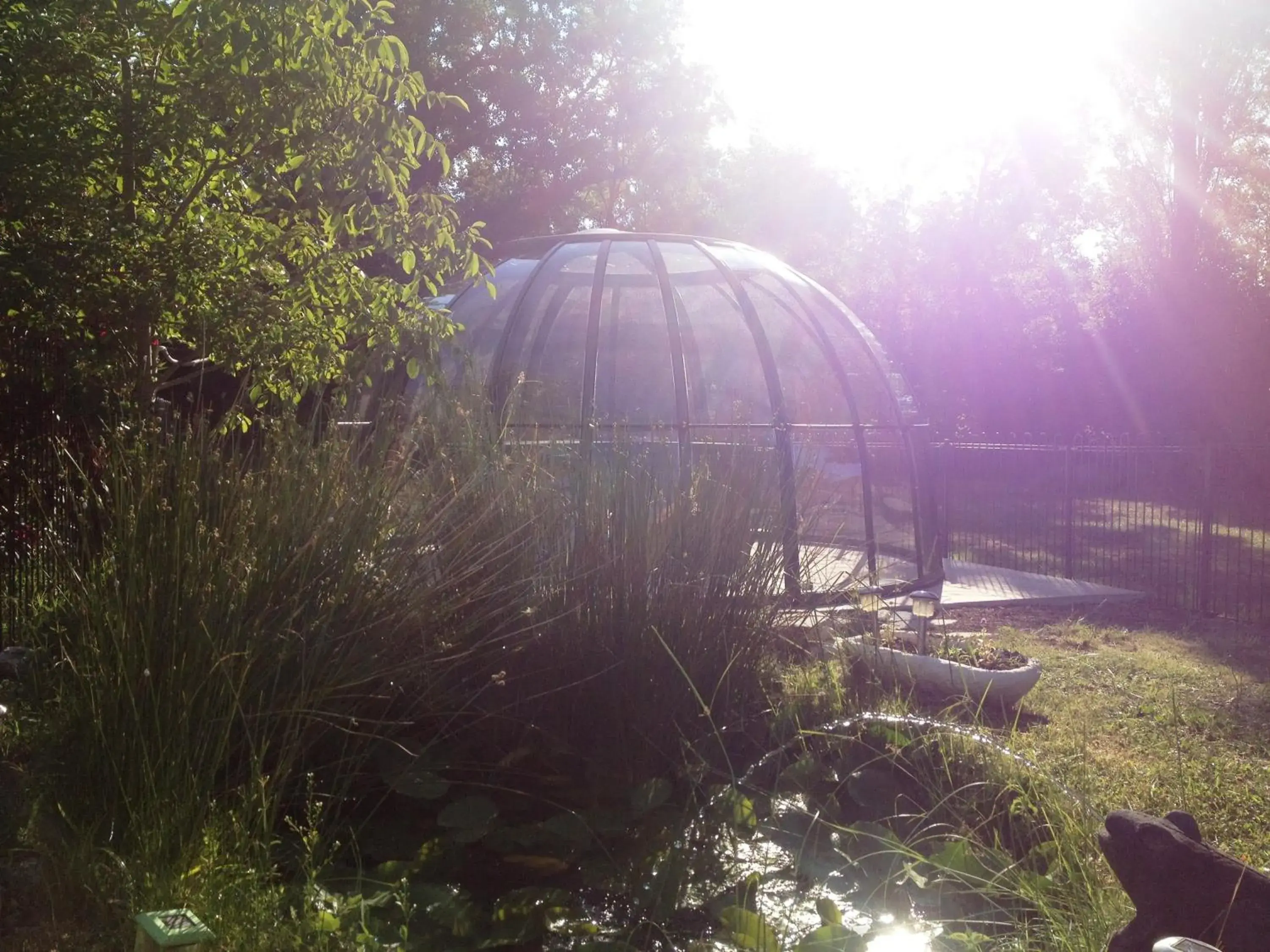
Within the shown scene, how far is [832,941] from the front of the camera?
10.2 feet

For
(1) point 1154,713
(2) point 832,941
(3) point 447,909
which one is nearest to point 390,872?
(3) point 447,909

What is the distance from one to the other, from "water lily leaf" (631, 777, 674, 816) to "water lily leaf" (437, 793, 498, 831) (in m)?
0.48

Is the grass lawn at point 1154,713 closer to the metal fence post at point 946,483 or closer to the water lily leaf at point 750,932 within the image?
the water lily leaf at point 750,932

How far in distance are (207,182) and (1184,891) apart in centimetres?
503

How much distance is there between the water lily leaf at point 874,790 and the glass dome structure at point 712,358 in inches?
172

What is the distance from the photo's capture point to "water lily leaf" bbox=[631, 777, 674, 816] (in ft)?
12.8

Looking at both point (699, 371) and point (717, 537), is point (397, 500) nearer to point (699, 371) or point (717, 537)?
point (717, 537)

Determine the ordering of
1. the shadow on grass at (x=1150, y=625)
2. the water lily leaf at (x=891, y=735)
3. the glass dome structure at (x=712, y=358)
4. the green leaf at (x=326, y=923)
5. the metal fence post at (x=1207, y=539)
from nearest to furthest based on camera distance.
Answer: the green leaf at (x=326, y=923)
the water lily leaf at (x=891, y=735)
the shadow on grass at (x=1150, y=625)
the glass dome structure at (x=712, y=358)
the metal fence post at (x=1207, y=539)

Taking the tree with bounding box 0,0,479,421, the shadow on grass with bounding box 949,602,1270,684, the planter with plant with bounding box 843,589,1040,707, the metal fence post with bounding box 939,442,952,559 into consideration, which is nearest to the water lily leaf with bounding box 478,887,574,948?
the planter with plant with bounding box 843,589,1040,707

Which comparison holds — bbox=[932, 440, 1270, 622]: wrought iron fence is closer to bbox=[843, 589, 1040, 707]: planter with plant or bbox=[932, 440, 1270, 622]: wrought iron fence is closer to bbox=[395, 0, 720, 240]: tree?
bbox=[843, 589, 1040, 707]: planter with plant

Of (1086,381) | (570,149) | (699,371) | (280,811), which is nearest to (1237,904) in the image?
(280,811)

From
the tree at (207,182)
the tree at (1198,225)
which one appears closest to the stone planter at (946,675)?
the tree at (207,182)

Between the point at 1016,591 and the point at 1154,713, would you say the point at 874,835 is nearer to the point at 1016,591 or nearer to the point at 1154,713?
the point at 1154,713

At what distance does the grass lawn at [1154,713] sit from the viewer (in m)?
4.55
